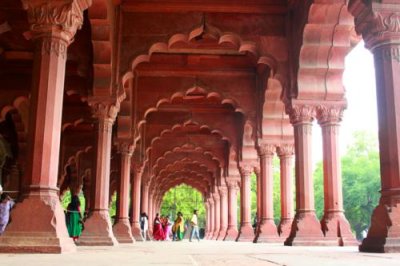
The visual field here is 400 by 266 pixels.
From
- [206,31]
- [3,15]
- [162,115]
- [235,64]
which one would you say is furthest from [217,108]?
[3,15]

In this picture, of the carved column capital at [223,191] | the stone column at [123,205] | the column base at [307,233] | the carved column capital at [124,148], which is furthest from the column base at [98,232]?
the carved column capital at [223,191]

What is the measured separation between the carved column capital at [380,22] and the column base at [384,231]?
2.18 metres

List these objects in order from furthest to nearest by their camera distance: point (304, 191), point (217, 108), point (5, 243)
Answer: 1. point (217, 108)
2. point (304, 191)
3. point (5, 243)

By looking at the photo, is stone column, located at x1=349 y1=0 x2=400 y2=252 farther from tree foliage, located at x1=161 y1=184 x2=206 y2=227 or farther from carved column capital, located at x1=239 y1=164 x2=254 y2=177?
tree foliage, located at x1=161 y1=184 x2=206 y2=227

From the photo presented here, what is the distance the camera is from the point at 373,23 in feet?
22.5

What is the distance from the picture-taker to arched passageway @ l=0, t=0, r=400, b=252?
6582mm

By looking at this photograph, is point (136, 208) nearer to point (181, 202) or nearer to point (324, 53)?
point (324, 53)

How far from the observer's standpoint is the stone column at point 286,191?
14938 millimetres

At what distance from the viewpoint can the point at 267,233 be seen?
50.0 feet

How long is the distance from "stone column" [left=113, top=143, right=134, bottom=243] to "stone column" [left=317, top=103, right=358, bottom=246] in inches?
223

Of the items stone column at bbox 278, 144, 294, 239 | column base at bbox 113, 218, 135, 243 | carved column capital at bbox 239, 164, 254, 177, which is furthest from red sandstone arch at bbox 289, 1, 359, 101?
carved column capital at bbox 239, 164, 254, 177

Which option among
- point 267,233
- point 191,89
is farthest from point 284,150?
point 191,89

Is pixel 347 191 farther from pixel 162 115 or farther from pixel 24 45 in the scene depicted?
pixel 24 45

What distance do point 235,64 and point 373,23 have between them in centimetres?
884
